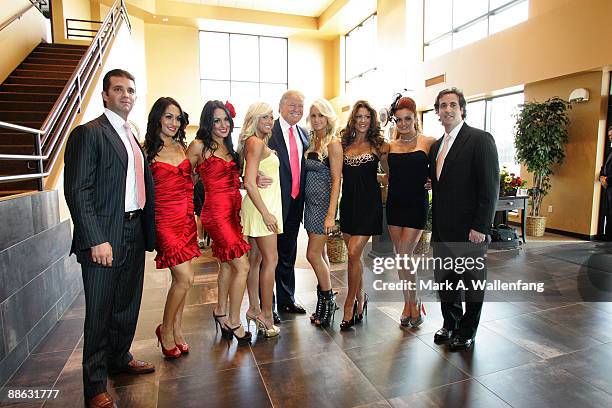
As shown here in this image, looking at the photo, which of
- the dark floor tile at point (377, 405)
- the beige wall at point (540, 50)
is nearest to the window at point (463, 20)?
the beige wall at point (540, 50)

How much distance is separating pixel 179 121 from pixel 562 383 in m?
2.66

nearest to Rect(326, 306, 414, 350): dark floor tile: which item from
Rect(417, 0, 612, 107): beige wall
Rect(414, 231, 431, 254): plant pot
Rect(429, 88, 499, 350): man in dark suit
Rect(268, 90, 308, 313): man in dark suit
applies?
Rect(429, 88, 499, 350): man in dark suit

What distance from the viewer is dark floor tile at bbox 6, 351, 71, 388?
2.29 m

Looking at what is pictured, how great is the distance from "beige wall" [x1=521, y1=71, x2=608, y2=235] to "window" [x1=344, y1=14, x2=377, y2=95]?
636 centimetres

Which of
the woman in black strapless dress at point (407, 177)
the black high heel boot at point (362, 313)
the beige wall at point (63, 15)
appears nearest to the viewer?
the woman in black strapless dress at point (407, 177)

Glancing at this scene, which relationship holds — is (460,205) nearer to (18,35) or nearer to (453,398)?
(453,398)

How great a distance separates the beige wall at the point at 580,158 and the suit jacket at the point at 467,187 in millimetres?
4974

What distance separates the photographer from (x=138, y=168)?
6.90 feet

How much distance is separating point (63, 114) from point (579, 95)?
7233mm

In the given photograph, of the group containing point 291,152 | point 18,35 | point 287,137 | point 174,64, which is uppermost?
point 174,64

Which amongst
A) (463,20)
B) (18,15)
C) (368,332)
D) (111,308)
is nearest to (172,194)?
(111,308)

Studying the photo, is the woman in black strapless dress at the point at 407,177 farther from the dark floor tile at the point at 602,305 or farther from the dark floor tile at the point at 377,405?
the dark floor tile at the point at 602,305

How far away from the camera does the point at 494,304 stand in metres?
3.52

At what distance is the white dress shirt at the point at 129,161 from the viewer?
2041 millimetres
